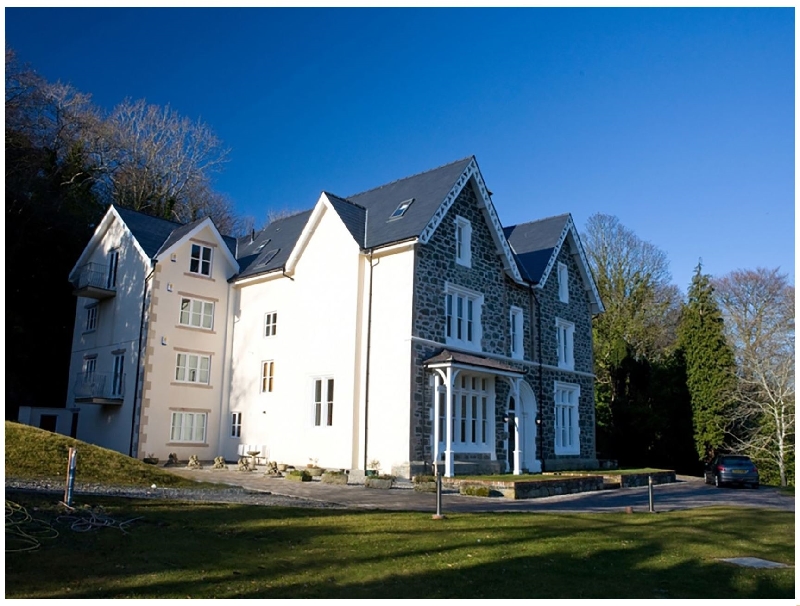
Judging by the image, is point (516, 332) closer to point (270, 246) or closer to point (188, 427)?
point (270, 246)

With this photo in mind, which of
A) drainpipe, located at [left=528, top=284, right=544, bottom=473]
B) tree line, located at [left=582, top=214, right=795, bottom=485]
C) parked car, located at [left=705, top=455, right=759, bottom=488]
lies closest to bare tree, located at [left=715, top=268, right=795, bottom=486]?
tree line, located at [left=582, top=214, right=795, bottom=485]

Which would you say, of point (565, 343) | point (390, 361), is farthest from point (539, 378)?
point (390, 361)

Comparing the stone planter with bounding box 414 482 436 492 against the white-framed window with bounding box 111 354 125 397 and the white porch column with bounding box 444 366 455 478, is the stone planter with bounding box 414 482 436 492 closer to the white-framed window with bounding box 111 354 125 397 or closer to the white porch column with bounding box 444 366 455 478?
the white porch column with bounding box 444 366 455 478

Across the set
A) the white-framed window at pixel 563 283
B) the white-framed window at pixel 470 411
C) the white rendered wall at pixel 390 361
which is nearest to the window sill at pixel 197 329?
the white rendered wall at pixel 390 361

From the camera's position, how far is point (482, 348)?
25859mm

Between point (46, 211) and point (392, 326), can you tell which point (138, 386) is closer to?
point (392, 326)

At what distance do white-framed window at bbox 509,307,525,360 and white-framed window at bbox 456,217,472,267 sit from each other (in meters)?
3.68

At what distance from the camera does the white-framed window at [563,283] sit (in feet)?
105

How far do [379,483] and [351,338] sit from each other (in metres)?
5.27

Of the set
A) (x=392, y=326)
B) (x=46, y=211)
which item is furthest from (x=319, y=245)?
(x=46, y=211)

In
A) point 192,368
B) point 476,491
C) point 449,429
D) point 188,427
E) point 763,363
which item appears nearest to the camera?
point 476,491

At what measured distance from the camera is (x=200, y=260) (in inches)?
1142

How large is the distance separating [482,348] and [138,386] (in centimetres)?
1295

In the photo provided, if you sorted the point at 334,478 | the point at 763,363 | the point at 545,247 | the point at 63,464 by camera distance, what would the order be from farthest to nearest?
the point at 763,363 → the point at 545,247 → the point at 334,478 → the point at 63,464
